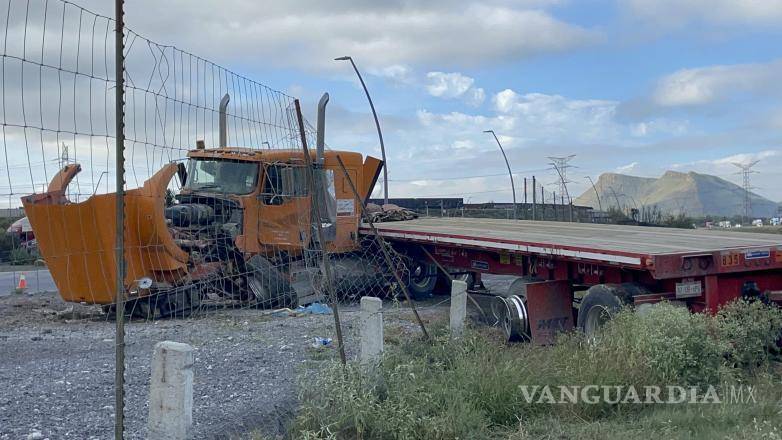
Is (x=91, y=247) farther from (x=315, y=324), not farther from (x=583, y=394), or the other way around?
(x=583, y=394)

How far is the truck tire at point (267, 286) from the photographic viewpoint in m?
12.8

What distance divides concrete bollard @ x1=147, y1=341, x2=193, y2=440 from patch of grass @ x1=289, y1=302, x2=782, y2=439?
916 millimetres

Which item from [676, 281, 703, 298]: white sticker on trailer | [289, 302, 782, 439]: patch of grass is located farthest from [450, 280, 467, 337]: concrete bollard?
[676, 281, 703, 298]: white sticker on trailer

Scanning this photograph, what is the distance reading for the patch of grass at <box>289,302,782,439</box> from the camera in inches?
223

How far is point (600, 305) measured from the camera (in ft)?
29.0

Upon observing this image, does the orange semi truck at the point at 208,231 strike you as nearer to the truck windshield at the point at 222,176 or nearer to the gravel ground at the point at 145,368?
the truck windshield at the point at 222,176

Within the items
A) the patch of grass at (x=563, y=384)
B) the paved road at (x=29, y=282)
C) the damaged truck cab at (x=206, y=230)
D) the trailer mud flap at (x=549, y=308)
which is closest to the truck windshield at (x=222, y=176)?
the damaged truck cab at (x=206, y=230)

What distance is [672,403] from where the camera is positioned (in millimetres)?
6355

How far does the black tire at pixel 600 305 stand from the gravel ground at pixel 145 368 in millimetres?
2179

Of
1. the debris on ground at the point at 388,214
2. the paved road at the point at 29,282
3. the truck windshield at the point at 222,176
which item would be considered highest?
the truck windshield at the point at 222,176

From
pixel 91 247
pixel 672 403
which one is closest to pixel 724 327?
pixel 672 403

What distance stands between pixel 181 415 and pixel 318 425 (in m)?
1.23

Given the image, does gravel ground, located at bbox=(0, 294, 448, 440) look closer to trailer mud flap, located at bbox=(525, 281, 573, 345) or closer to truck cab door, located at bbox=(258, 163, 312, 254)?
trailer mud flap, located at bbox=(525, 281, 573, 345)

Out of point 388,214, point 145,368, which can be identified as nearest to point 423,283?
point 388,214
